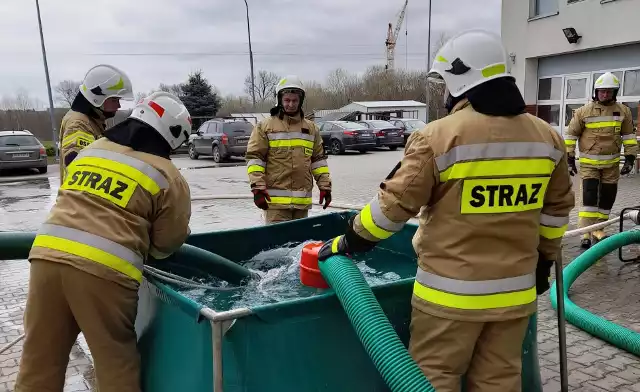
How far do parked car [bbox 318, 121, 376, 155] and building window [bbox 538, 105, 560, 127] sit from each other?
7.08m

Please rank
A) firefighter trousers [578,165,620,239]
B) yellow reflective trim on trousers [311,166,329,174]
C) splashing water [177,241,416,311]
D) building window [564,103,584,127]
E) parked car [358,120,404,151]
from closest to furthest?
splashing water [177,241,416,311], yellow reflective trim on trousers [311,166,329,174], firefighter trousers [578,165,620,239], building window [564,103,584,127], parked car [358,120,404,151]

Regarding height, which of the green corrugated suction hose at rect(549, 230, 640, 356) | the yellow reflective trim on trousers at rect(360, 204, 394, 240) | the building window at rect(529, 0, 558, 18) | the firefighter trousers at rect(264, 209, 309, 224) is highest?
the building window at rect(529, 0, 558, 18)

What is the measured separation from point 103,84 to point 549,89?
1393cm

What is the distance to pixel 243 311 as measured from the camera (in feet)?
6.96

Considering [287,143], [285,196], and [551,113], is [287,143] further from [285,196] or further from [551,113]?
[551,113]

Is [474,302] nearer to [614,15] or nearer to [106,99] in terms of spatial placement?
[106,99]

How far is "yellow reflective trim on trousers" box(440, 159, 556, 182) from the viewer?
2080mm

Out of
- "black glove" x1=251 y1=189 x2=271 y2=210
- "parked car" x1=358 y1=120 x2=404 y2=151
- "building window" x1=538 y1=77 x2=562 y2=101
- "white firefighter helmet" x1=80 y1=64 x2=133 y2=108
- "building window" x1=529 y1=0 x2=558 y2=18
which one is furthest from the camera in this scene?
"parked car" x1=358 y1=120 x2=404 y2=151

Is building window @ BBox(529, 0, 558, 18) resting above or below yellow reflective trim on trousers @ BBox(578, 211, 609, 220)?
above

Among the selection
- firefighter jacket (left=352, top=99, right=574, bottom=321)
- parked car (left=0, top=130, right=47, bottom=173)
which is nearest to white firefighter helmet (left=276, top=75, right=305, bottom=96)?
firefighter jacket (left=352, top=99, right=574, bottom=321)

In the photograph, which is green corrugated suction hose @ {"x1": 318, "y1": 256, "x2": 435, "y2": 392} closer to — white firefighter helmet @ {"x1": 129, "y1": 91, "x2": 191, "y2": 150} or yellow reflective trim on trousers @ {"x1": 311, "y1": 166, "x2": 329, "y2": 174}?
white firefighter helmet @ {"x1": 129, "y1": 91, "x2": 191, "y2": 150}

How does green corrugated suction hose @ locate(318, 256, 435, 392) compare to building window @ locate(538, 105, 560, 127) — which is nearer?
green corrugated suction hose @ locate(318, 256, 435, 392)

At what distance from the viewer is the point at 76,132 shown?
→ 14.3ft

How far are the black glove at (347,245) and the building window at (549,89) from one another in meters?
14.5
